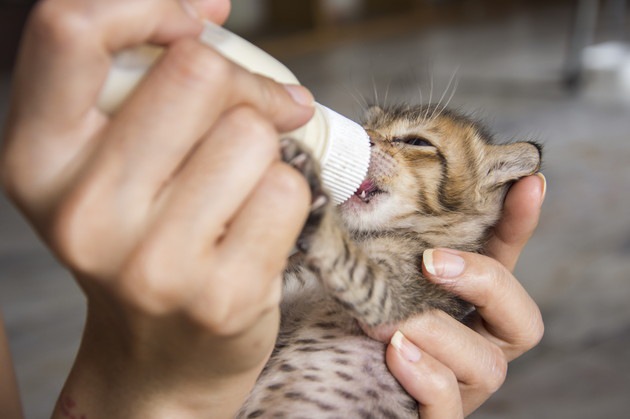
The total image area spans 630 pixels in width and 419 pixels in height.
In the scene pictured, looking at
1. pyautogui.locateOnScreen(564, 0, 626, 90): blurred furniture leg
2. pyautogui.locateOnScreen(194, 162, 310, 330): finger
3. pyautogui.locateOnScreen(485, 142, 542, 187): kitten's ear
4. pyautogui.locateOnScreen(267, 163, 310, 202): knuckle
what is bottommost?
pyautogui.locateOnScreen(564, 0, 626, 90): blurred furniture leg

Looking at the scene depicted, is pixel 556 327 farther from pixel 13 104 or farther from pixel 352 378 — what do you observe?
pixel 13 104

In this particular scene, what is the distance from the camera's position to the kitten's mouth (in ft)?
4.13

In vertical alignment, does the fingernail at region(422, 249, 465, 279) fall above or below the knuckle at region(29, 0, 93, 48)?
below

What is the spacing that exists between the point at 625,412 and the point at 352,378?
1249mm

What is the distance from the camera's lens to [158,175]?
0.52 meters

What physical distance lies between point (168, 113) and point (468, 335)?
0.73 meters

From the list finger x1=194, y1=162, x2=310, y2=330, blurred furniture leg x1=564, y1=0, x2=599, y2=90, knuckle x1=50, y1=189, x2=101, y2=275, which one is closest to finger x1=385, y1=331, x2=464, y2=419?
finger x1=194, y1=162, x2=310, y2=330

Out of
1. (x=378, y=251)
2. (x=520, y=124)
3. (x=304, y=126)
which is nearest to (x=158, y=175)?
(x=304, y=126)

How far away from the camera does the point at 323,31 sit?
257 inches

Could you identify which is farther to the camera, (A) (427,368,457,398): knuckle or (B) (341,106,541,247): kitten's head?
(B) (341,106,541,247): kitten's head

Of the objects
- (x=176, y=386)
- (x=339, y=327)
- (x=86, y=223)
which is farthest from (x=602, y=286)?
(x=86, y=223)

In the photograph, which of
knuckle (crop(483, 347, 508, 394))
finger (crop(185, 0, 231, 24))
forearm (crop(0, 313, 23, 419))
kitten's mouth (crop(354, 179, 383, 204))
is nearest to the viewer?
finger (crop(185, 0, 231, 24))

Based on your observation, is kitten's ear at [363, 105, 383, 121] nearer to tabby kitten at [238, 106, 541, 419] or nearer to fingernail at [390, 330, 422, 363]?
tabby kitten at [238, 106, 541, 419]

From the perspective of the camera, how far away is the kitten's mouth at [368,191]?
49.6 inches
